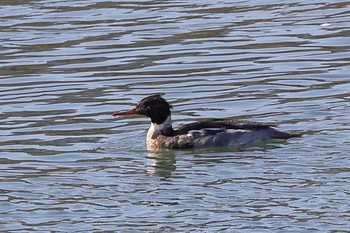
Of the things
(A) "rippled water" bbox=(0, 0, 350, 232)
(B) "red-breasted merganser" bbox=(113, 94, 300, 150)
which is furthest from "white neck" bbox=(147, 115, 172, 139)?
(A) "rippled water" bbox=(0, 0, 350, 232)

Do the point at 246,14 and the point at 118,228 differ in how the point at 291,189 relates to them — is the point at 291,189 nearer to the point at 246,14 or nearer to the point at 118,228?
the point at 118,228

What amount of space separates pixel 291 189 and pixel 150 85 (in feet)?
24.5

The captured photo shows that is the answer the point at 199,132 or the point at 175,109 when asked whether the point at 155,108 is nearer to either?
the point at 199,132

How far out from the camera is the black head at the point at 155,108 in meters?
19.4

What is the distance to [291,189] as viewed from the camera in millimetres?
15383

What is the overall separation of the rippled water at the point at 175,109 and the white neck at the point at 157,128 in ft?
0.95

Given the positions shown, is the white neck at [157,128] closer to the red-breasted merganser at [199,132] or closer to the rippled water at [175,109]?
the red-breasted merganser at [199,132]

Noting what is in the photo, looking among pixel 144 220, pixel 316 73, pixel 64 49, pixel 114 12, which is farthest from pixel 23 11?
pixel 144 220

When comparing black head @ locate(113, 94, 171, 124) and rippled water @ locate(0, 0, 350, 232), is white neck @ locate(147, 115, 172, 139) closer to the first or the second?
black head @ locate(113, 94, 171, 124)

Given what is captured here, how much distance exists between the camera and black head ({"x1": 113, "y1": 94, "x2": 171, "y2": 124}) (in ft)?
63.6

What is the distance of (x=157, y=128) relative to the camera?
19.2 m

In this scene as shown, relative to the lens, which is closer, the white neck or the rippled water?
the rippled water

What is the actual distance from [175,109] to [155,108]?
1541 mm

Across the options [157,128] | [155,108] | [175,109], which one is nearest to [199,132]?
[157,128]
